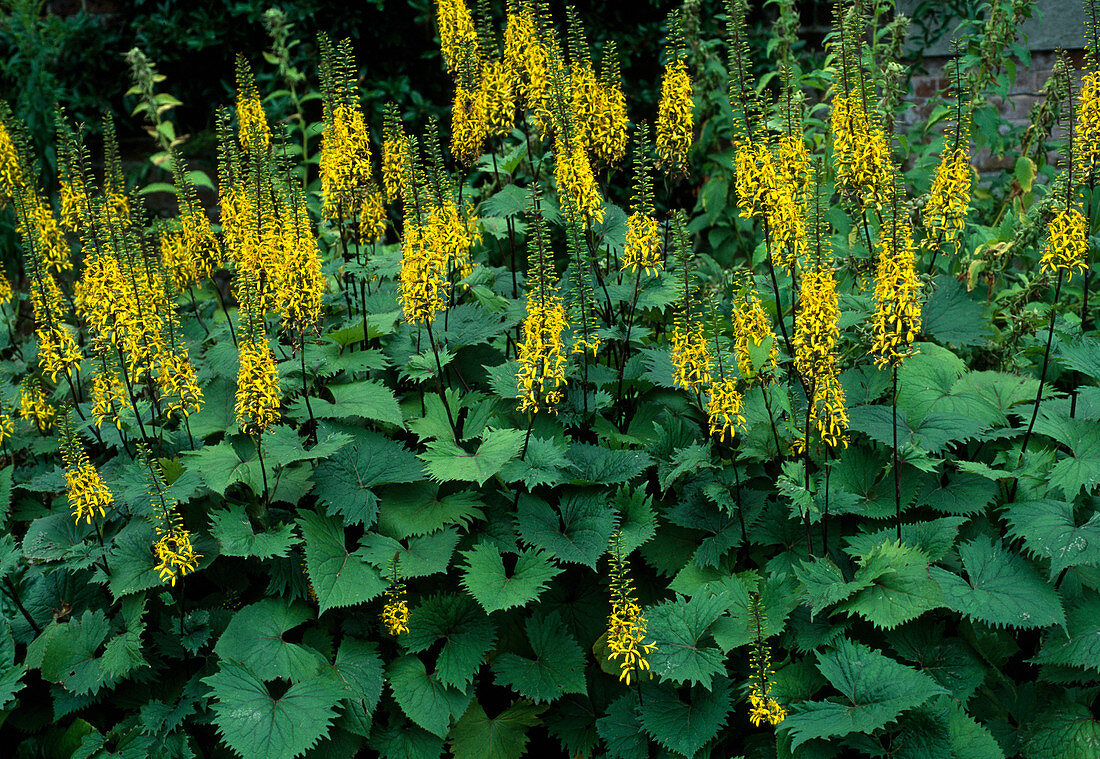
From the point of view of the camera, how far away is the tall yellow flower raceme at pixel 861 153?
3383 millimetres

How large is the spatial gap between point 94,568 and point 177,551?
0.42 meters

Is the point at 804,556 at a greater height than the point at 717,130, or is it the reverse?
the point at 717,130

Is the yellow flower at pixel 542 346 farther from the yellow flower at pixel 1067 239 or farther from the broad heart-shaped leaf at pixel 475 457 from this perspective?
the yellow flower at pixel 1067 239

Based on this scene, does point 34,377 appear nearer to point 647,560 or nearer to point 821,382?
point 647,560

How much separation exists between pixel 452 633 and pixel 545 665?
349 millimetres

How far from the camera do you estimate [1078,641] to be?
2.72 m

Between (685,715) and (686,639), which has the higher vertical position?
(686,639)

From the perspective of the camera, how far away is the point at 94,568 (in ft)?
10.5

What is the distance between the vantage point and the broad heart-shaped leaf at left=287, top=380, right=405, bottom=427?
3.14m

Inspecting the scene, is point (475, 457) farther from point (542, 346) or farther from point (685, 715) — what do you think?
point (685, 715)

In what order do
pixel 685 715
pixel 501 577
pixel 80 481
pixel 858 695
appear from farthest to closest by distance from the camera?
pixel 80 481
pixel 501 577
pixel 685 715
pixel 858 695

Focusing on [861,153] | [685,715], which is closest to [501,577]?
[685,715]

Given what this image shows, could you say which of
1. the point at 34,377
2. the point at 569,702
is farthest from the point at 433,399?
the point at 34,377

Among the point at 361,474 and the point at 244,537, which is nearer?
the point at 244,537
